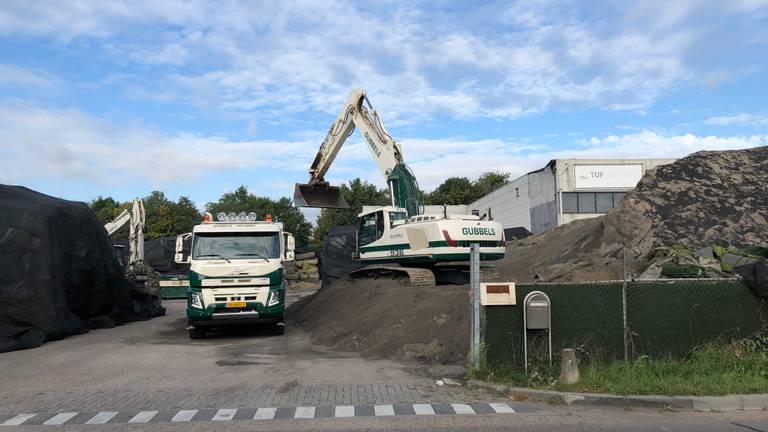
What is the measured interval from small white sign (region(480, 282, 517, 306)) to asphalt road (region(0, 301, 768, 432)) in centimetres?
140

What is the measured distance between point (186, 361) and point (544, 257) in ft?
43.8

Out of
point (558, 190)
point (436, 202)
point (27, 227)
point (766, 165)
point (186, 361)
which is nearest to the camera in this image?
point (186, 361)

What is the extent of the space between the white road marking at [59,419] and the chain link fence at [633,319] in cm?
578

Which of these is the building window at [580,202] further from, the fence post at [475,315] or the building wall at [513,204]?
the fence post at [475,315]

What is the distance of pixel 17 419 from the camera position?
25.1 feet

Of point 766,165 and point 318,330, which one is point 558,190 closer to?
point 766,165

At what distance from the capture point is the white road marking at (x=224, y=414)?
24.7 feet

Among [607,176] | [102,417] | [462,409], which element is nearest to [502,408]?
[462,409]

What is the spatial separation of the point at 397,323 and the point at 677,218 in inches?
341

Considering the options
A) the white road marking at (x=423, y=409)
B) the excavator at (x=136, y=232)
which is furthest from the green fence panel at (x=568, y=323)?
the excavator at (x=136, y=232)

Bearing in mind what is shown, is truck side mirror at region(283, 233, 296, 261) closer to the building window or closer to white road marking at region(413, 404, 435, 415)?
white road marking at region(413, 404, 435, 415)

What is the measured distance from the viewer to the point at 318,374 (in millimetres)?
10430

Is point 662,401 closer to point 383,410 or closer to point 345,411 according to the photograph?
point 383,410

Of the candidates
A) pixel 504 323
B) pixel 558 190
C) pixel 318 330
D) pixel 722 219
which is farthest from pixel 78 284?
pixel 558 190
